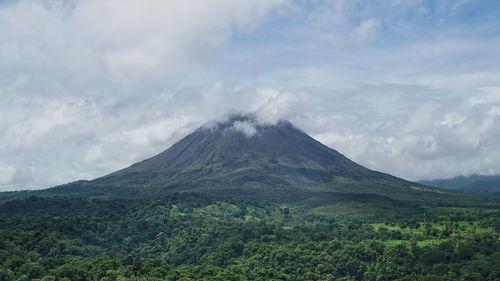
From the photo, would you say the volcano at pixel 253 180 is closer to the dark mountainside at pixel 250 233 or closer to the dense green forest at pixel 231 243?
the dark mountainside at pixel 250 233

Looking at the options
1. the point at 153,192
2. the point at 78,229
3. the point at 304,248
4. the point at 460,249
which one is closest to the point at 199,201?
the point at 153,192

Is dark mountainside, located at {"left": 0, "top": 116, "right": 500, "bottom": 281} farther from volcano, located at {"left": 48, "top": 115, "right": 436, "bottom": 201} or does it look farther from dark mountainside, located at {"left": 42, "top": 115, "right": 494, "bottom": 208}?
volcano, located at {"left": 48, "top": 115, "right": 436, "bottom": 201}

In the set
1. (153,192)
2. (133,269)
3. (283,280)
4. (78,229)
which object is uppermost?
(153,192)

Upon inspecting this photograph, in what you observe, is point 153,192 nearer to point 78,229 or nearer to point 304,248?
point 78,229

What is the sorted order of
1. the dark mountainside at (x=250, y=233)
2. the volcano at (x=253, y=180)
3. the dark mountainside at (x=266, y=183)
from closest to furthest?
the dark mountainside at (x=250, y=233) < the dark mountainside at (x=266, y=183) < the volcano at (x=253, y=180)

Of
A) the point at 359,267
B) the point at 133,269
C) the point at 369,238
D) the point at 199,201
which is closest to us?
the point at 133,269

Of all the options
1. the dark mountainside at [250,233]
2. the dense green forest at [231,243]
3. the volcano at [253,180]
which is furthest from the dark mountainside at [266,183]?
the dense green forest at [231,243]

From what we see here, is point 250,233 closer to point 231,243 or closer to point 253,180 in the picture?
point 231,243

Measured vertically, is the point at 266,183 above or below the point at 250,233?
Answer: above

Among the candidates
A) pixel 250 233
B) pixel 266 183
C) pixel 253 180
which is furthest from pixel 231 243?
pixel 253 180
